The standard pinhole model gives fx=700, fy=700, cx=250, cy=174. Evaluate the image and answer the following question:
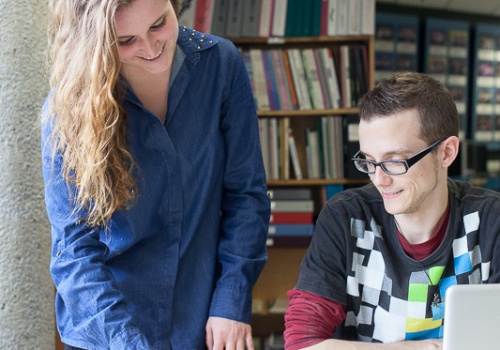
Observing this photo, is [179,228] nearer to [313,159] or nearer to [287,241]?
[287,241]

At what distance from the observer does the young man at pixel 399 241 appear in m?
1.51

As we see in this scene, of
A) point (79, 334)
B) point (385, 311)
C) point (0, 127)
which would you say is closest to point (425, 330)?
point (385, 311)

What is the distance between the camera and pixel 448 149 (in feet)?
5.18

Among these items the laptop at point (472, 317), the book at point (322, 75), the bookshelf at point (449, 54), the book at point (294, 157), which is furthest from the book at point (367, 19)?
the bookshelf at point (449, 54)

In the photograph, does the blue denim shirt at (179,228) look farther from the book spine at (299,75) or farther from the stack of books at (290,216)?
the book spine at (299,75)

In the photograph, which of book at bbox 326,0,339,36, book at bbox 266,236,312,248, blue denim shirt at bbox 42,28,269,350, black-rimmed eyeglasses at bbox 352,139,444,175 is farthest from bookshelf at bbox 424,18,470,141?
blue denim shirt at bbox 42,28,269,350

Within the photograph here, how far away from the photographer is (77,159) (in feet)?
Result: 4.44

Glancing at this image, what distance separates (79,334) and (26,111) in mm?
738

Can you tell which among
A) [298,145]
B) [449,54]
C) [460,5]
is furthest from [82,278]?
[460,5]

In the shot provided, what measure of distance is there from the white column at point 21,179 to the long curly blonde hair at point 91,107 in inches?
21.6

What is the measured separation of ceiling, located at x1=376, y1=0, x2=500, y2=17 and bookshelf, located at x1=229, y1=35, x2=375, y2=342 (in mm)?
4857

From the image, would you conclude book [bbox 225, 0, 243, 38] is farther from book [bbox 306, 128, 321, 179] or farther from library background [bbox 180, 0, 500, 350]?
book [bbox 306, 128, 321, 179]

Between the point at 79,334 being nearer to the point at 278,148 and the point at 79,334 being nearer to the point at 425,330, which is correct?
the point at 425,330

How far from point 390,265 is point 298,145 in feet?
8.86
